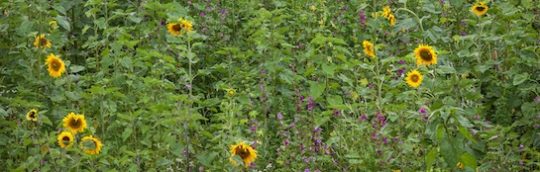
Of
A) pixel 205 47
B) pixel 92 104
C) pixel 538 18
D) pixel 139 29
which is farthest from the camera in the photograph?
pixel 205 47

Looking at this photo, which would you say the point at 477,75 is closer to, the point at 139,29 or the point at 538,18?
the point at 538,18

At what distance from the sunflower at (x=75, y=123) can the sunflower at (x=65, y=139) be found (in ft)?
0.26

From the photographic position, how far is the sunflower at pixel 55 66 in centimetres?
391

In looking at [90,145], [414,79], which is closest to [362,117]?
→ [414,79]

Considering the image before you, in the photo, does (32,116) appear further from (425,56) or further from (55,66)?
(425,56)

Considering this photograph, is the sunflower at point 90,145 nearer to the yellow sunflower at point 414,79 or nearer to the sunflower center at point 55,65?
the sunflower center at point 55,65

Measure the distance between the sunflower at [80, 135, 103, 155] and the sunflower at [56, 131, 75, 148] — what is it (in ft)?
0.17

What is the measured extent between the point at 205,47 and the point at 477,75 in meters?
1.76

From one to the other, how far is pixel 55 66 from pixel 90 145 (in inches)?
26.5

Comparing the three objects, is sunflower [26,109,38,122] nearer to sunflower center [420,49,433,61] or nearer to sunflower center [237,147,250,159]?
sunflower center [237,147,250,159]

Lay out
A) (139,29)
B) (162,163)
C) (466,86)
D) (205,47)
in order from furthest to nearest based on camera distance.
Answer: (205,47), (139,29), (466,86), (162,163)

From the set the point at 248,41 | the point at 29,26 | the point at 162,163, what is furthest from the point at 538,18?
the point at 29,26

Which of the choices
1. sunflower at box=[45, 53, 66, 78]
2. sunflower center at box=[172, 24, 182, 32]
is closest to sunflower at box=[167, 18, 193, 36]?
sunflower center at box=[172, 24, 182, 32]

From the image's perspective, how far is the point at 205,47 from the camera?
5.15 meters
